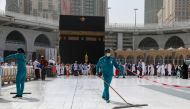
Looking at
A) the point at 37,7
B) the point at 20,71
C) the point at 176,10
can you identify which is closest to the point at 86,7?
the point at 37,7

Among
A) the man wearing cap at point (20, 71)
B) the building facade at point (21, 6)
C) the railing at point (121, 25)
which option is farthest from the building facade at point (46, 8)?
the man wearing cap at point (20, 71)

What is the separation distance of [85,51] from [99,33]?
2.11 metres

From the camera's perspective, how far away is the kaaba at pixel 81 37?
3266 cm

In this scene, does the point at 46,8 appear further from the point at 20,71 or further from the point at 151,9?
the point at 151,9

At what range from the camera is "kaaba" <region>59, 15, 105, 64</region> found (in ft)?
107

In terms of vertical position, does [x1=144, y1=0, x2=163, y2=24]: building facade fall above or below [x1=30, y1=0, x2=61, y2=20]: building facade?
above

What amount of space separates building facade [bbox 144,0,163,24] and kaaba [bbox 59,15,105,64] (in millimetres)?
133544

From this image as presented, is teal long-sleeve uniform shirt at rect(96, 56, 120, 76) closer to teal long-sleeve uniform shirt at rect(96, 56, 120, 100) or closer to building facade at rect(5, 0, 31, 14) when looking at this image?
teal long-sleeve uniform shirt at rect(96, 56, 120, 100)

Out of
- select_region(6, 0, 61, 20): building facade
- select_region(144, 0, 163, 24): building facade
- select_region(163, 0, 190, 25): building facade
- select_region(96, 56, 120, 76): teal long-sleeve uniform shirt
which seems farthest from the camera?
select_region(144, 0, 163, 24): building facade

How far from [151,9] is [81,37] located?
143 m

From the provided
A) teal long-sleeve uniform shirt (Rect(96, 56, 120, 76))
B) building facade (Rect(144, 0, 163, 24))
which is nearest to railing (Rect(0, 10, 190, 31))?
teal long-sleeve uniform shirt (Rect(96, 56, 120, 76))

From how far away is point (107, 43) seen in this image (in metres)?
66.5

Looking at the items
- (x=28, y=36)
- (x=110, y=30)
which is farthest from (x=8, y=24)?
(x=110, y=30)

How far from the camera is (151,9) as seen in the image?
172250 mm
